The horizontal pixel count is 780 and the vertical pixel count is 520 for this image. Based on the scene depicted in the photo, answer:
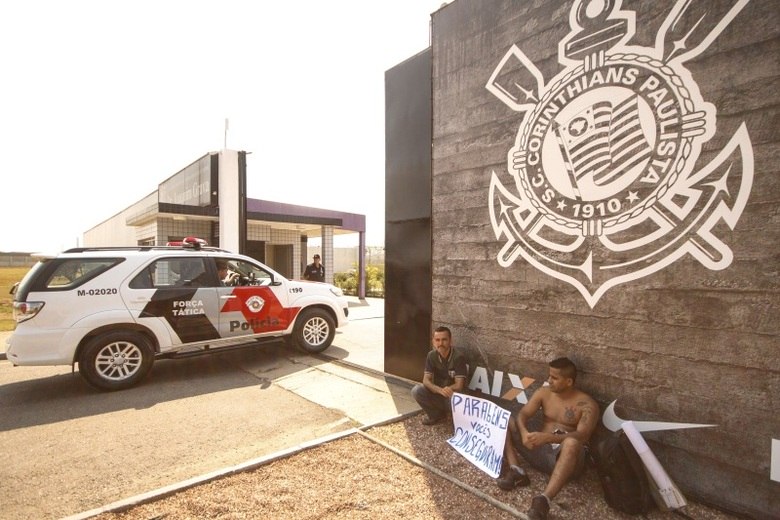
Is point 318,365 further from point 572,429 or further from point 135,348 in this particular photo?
point 572,429

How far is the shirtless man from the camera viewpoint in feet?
10.1

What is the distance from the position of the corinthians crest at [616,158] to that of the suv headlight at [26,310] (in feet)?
19.7

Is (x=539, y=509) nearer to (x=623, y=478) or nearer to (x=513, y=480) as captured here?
(x=513, y=480)

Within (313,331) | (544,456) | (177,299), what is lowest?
(544,456)

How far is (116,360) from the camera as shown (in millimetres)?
5727

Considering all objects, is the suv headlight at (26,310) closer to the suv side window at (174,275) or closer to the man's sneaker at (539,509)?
the suv side window at (174,275)

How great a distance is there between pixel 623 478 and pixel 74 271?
683cm

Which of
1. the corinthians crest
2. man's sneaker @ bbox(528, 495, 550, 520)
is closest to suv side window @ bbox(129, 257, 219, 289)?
the corinthians crest

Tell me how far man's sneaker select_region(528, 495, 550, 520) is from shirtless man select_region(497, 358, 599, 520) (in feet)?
0.17

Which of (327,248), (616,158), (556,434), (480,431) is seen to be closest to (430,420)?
(480,431)

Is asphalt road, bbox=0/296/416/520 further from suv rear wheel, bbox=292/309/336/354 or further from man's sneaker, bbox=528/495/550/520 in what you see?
man's sneaker, bbox=528/495/550/520

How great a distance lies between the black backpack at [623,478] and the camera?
9.61 feet

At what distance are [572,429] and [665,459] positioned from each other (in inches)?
28.8

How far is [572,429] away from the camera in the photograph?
133 inches
